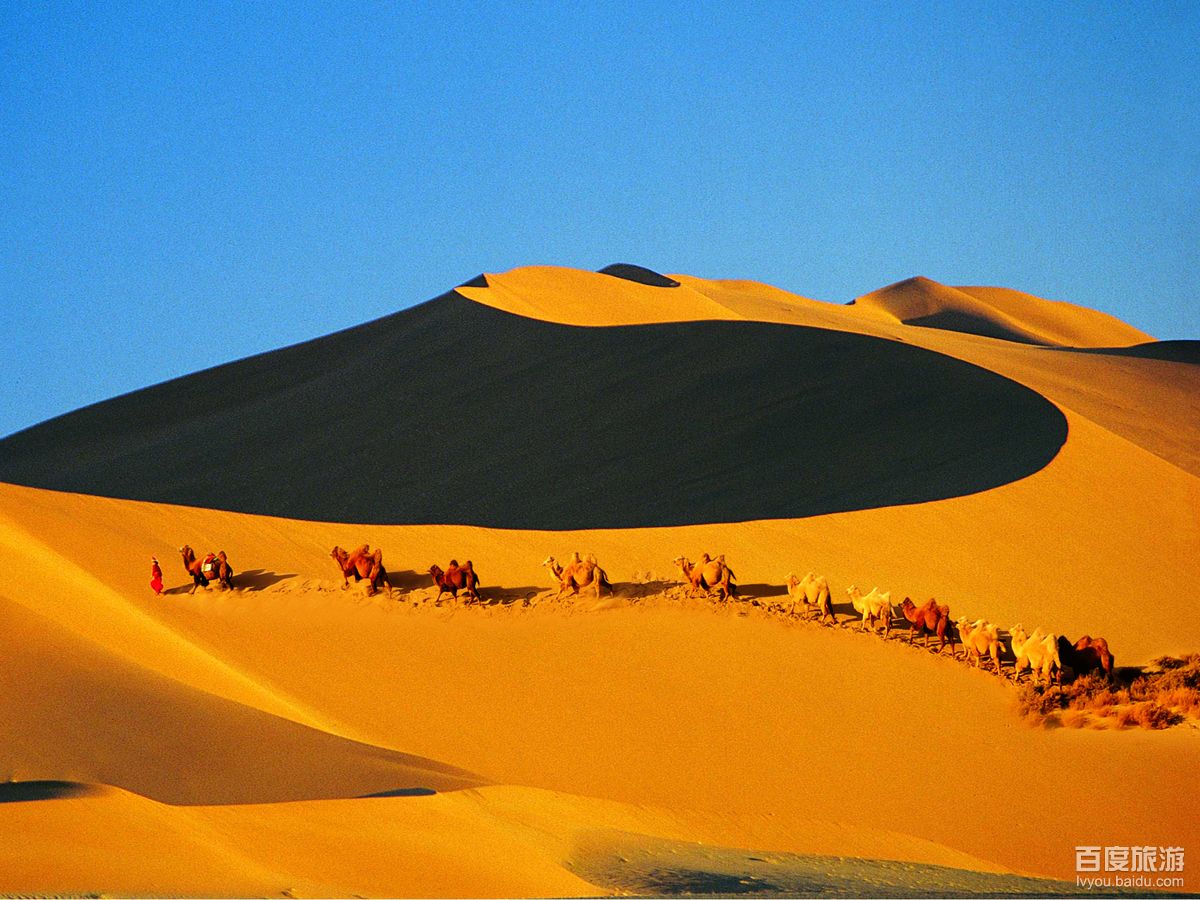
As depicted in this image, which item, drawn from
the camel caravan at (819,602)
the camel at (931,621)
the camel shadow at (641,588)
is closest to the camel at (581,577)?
the camel caravan at (819,602)

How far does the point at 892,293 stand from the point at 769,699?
5652 cm

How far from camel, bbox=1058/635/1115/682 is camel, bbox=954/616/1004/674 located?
77cm

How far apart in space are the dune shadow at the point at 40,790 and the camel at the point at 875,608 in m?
10.5

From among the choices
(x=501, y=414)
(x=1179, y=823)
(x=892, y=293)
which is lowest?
(x=1179, y=823)

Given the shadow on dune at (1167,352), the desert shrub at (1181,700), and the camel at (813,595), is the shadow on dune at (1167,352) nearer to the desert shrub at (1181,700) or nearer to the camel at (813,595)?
the camel at (813,595)

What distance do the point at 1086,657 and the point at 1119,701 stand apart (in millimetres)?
774

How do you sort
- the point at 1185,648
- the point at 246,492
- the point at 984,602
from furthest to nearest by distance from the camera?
the point at 246,492 → the point at 984,602 → the point at 1185,648

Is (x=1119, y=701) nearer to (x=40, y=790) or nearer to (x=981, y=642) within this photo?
(x=981, y=642)

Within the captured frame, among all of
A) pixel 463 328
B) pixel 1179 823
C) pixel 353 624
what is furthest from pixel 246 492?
pixel 1179 823

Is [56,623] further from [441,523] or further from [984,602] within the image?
[984,602]

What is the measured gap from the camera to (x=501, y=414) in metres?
32.7

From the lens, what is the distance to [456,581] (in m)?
21.3

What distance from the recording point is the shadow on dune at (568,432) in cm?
2589

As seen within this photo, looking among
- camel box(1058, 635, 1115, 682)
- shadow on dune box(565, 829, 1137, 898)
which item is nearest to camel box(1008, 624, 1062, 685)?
camel box(1058, 635, 1115, 682)
